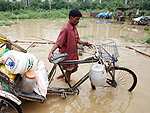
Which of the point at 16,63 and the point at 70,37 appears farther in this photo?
the point at 70,37

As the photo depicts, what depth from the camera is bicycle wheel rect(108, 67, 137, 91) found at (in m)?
2.62

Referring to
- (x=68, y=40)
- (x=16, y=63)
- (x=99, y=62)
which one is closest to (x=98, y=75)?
(x=99, y=62)

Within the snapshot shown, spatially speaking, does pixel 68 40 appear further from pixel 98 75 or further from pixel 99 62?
pixel 98 75

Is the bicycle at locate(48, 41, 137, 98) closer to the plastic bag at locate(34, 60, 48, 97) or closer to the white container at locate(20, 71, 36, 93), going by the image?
the plastic bag at locate(34, 60, 48, 97)

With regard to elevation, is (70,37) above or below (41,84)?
above

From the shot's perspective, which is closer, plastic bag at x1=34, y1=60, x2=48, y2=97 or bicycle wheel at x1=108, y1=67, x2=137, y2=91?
plastic bag at x1=34, y1=60, x2=48, y2=97

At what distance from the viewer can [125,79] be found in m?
2.78

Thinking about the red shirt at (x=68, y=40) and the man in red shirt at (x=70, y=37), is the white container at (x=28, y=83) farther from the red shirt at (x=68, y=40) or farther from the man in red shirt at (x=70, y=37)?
the red shirt at (x=68, y=40)

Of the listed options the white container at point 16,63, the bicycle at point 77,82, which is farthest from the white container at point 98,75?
the white container at point 16,63

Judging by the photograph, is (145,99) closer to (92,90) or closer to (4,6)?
(92,90)

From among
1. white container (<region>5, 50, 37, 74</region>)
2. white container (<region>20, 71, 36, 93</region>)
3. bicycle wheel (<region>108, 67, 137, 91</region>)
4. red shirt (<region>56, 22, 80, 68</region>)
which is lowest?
bicycle wheel (<region>108, 67, 137, 91</region>)

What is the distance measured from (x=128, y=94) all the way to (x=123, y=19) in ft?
60.5

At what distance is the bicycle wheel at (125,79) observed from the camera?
2625mm

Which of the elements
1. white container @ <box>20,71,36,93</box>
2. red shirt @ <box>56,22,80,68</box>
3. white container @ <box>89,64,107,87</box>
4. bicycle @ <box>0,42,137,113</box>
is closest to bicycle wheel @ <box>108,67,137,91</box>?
bicycle @ <box>0,42,137,113</box>
